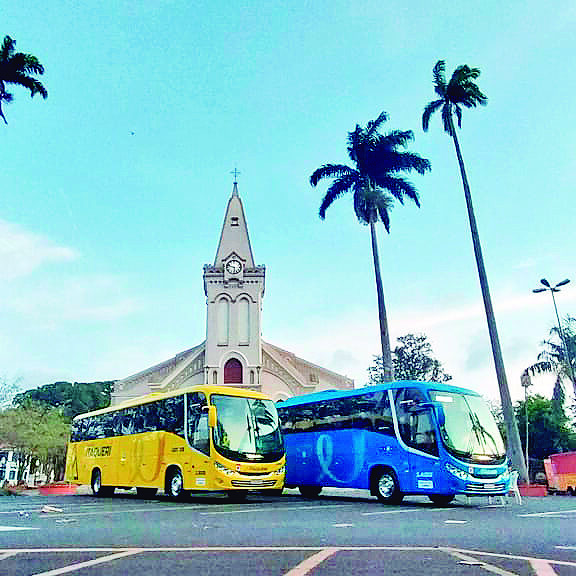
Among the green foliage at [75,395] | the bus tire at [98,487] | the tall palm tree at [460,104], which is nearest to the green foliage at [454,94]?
the tall palm tree at [460,104]

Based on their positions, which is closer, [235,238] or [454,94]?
[454,94]

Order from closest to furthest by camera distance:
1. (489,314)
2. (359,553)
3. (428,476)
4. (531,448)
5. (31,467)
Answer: (359,553) < (428,476) < (489,314) < (31,467) < (531,448)

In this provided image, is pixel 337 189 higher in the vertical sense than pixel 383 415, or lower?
higher

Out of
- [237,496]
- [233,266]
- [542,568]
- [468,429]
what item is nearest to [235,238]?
[233,266]

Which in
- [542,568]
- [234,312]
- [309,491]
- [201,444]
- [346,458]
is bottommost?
[542,568]

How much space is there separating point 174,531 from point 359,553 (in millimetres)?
3486

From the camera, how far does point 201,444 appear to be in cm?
1584

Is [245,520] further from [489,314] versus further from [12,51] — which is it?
[12,51]

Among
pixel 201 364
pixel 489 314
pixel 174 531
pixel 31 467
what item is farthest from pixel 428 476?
pixel 31 467

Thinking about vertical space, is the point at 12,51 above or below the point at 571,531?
above

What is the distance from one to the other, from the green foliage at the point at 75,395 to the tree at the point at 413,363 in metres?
35.7

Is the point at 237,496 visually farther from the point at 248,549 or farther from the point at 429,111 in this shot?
the point at 429,111

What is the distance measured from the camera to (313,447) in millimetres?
18984

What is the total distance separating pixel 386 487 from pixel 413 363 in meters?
38.7
